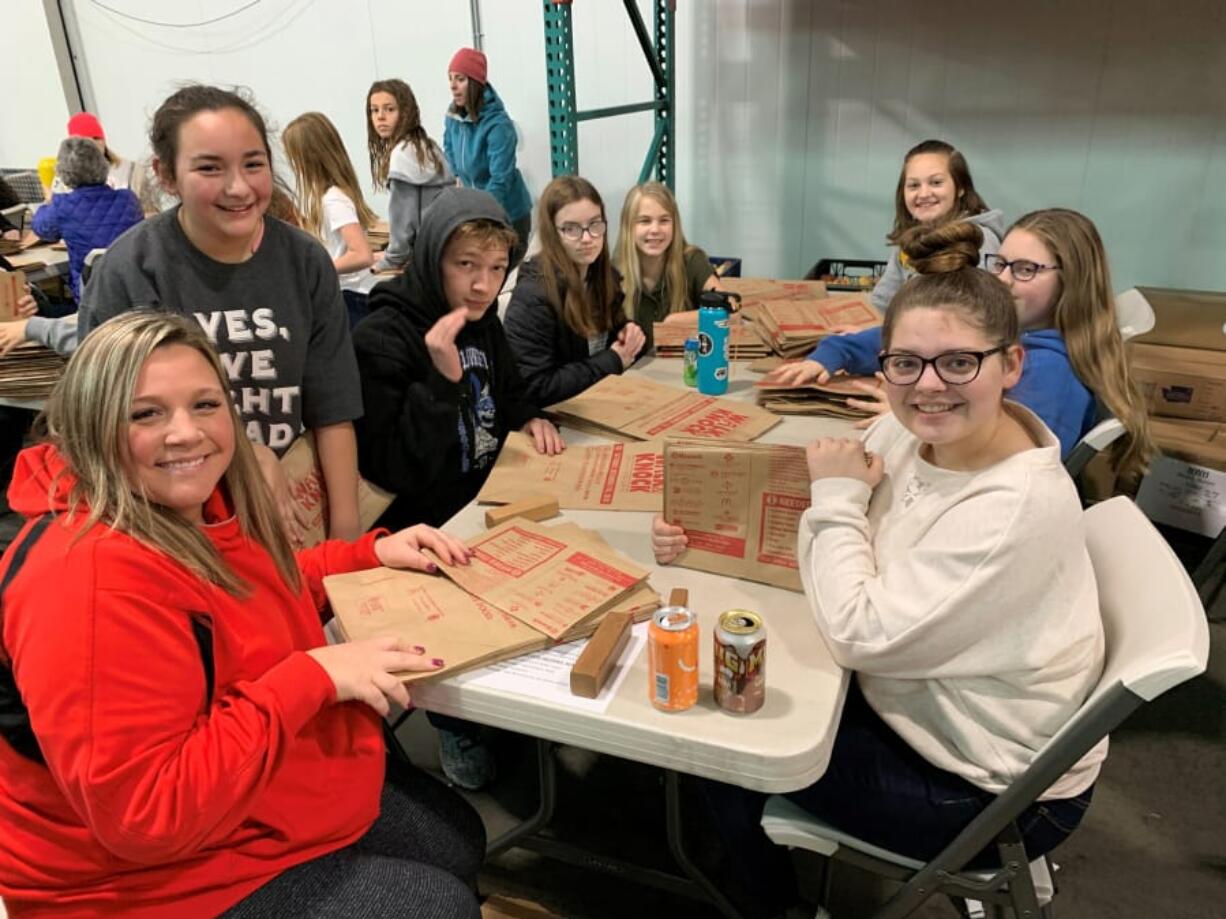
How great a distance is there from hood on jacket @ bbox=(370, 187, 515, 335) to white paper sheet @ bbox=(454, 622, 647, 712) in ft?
2.97

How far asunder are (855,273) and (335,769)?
136 inches

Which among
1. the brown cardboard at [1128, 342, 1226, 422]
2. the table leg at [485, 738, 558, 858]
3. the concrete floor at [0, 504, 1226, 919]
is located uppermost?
the brown cardboard at [1128, 342, 1226, 422]

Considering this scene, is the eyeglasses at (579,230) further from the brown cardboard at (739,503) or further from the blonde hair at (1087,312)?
the brown cardboard at (739,503)

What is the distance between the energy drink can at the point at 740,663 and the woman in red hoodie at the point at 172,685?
38 cm

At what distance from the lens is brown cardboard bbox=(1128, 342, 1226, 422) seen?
271 centimetres

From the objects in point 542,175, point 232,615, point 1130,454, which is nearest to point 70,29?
point 542,175

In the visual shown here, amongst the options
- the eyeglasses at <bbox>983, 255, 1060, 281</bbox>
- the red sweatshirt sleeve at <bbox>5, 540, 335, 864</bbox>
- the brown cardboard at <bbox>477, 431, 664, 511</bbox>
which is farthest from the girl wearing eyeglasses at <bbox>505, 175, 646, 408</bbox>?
the red sweatshirt sleeve at <bbox>5, 540, 335, 864</bbox>

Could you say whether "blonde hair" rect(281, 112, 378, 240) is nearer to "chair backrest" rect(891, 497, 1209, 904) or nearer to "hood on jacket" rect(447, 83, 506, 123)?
"hood on jacket" rect(447, 83, 506, 123)

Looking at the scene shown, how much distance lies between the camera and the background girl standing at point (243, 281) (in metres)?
1.47

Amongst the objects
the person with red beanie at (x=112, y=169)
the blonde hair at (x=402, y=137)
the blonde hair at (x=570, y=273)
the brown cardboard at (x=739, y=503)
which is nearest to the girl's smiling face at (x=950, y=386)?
the brown cardboard at (x=739, y=503)

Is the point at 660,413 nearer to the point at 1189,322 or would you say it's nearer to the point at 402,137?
the point at 1189,322

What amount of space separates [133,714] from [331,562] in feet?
1.56

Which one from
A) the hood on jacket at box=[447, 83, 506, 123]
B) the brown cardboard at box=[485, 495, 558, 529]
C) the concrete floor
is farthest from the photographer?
the hood on jacket at box=[447, 83, 506, 123]

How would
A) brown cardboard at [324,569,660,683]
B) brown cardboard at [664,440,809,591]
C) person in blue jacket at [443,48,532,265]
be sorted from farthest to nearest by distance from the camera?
person in blue jacket at [443,48,532,265]
brown cardboard at [664,440,809,591]
brown cardboard at [324,569,660,683]
